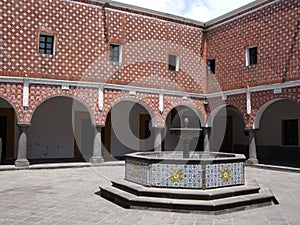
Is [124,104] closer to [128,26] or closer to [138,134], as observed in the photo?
[138,134]

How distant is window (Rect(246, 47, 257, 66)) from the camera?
11.9 metres

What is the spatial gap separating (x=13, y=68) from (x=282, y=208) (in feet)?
28.7

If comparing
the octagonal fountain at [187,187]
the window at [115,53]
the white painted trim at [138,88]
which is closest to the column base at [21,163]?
the white painted trim at [138,88]

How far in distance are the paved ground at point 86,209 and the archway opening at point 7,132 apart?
449 cm

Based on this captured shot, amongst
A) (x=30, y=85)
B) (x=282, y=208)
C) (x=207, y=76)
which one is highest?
(x=207, y=76)

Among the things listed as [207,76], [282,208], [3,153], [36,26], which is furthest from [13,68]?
[282,208]

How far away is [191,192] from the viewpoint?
5.18 metres

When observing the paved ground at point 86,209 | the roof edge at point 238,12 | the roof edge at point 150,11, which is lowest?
the paved ground at point 86,209

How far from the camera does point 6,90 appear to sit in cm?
1004

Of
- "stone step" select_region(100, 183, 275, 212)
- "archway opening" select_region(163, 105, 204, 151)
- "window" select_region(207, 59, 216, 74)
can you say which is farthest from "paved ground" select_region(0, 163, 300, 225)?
"archway opening" select_region(163, 105, 204, 151)

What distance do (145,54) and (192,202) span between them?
851 cm

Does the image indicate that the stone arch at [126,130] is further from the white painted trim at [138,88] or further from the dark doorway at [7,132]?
the dark doorway at [7,132]

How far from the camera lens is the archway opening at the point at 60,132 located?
12.5m

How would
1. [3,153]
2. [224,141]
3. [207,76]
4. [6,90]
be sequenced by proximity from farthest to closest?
[224,141] → [207,76] → [3,153] → [6,90]
